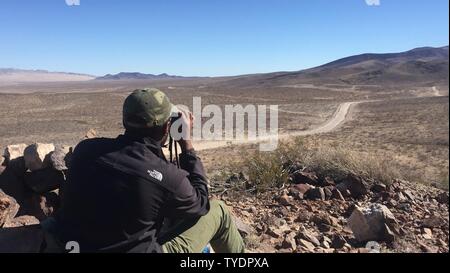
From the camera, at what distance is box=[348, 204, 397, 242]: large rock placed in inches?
181

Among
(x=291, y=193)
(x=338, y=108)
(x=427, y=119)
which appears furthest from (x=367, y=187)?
(x=338, y=108)

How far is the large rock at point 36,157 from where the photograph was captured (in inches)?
172

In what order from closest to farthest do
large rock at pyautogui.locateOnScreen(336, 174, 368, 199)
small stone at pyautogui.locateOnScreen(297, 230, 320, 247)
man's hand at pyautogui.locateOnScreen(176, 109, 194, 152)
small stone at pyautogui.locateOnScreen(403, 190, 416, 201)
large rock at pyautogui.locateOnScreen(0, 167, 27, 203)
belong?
man's hand at pyautogui.locateOnScreen(176, 109, 194, 152) → large rock at pyautogui.locateOnScreen(0, 167, 27, 203) → small stone at pyautogui.locateOnScreen(297, 230, 320, 247) → small stone at pyautogui.locateOnScreen(403, 190, 416, 201) → large rock at pyautogui.locateOnScreen(336, 174, 368, 199)

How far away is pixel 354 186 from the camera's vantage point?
633 cm

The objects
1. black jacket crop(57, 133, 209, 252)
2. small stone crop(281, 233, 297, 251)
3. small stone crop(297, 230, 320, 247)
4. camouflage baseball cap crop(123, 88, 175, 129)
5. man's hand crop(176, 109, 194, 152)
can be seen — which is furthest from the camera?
small stone crop(297, 230, 320, 247)

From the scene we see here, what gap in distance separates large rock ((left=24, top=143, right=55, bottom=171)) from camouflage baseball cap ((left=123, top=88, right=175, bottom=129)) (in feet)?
6.62

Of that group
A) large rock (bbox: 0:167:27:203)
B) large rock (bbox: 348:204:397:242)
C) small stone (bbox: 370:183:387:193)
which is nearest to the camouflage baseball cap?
large rock (bbox: 0:167:27:203)

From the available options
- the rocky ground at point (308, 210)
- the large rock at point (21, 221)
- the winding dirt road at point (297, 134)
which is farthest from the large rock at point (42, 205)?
the winding dirt road at point (297, 134)

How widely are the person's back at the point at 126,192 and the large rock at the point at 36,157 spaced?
173cm

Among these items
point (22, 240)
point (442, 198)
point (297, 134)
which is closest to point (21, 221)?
point (22, 240)

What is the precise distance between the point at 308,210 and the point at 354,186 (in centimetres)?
92

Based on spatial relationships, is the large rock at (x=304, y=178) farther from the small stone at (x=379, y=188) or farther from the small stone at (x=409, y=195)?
the small stone at (x=409, y=195)

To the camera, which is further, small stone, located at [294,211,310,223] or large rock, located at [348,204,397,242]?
small stone, located at [294,211,310,223]

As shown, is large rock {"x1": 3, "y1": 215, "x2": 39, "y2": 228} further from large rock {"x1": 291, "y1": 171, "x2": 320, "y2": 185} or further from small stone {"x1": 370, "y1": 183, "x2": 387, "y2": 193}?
small stone {"x1": 370, "y1": 183, "x2": 387, "y2": 193}
